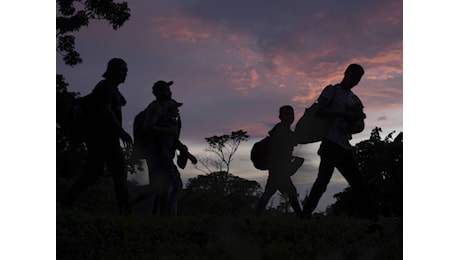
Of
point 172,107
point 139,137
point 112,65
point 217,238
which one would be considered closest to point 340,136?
point 217,238

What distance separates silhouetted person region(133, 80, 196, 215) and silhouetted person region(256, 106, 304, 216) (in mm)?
1654

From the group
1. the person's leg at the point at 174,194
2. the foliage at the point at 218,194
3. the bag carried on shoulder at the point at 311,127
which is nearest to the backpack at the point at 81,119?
the person's leg at the point at 174,194

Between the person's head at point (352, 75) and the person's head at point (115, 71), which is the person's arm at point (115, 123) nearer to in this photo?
the person's head at point (115, 71)

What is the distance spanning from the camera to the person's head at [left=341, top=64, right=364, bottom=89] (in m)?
7.84

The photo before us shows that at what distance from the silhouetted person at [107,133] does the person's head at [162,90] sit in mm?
594

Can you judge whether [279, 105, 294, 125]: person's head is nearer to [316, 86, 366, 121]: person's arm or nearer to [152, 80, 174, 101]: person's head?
[316, 86, 366, 121]: person's arm

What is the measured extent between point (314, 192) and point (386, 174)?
697 inches

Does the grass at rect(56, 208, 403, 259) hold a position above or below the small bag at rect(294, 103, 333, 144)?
below

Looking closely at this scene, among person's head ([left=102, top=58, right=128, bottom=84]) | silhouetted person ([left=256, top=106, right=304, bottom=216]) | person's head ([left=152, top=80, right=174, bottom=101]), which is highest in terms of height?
person's head ([left=102, top=58, right=128, bottom=84])

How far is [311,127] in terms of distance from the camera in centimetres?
789

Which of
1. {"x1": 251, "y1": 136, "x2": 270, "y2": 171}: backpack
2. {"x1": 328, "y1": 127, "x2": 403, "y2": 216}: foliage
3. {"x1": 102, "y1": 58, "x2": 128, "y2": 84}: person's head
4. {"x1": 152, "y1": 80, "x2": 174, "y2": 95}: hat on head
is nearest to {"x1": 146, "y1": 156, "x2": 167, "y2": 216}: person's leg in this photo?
{"x1": 152, "y1": 80, "x2": 174, "y2": 95}: hat on head

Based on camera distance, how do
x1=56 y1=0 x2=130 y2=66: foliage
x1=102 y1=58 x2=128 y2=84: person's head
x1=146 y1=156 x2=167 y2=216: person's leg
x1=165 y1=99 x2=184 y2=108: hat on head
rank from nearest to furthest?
x1=102 y1=58 x2=128 y2=84: person's head, x1=146 y1=156 x2=167 y2=216: person's leg, x1=165 y1=99 x2=184 y2=108: hat on head, x1=56 y1=0 x2=130 y2=66: foliage
